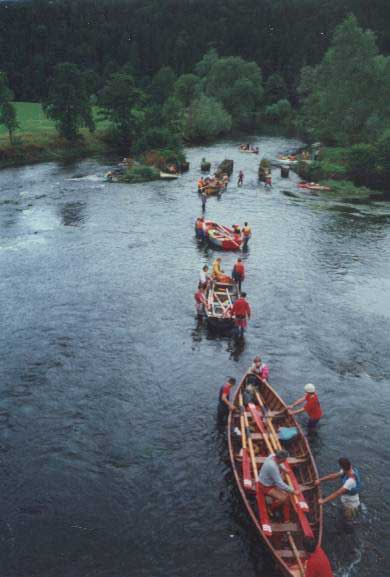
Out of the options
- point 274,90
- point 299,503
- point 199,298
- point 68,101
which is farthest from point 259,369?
point 274,90

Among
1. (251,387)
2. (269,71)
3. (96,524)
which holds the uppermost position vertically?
(269,71)

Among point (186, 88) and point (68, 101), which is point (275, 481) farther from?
point (186, 88)

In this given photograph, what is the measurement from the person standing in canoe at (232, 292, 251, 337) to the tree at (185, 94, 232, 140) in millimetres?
72058

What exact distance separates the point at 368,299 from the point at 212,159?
51184 millimetres

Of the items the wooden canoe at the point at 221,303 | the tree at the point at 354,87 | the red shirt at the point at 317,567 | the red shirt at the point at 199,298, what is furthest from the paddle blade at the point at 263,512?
the tree at the point at 354,87

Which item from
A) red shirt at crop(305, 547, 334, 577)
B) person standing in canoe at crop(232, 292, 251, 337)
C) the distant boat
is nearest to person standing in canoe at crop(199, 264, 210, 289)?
person standing in canoe at crop(232, 292, 251, 337)

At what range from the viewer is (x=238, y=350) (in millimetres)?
26688

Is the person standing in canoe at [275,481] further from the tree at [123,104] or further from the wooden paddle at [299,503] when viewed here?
the tree at [123,104]

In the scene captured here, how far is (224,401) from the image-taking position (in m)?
20.3

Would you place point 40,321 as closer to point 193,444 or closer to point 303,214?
point 193,444

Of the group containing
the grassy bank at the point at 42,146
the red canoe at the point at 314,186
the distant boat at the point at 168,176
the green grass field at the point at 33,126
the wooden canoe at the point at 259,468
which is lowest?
the wooden canoe at the point at 259,468

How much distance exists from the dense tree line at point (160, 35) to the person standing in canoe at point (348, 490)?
13047 centimetres

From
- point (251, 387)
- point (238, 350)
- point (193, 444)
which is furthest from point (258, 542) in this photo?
point (238, 350)

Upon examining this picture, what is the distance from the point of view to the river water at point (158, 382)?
615 inches
